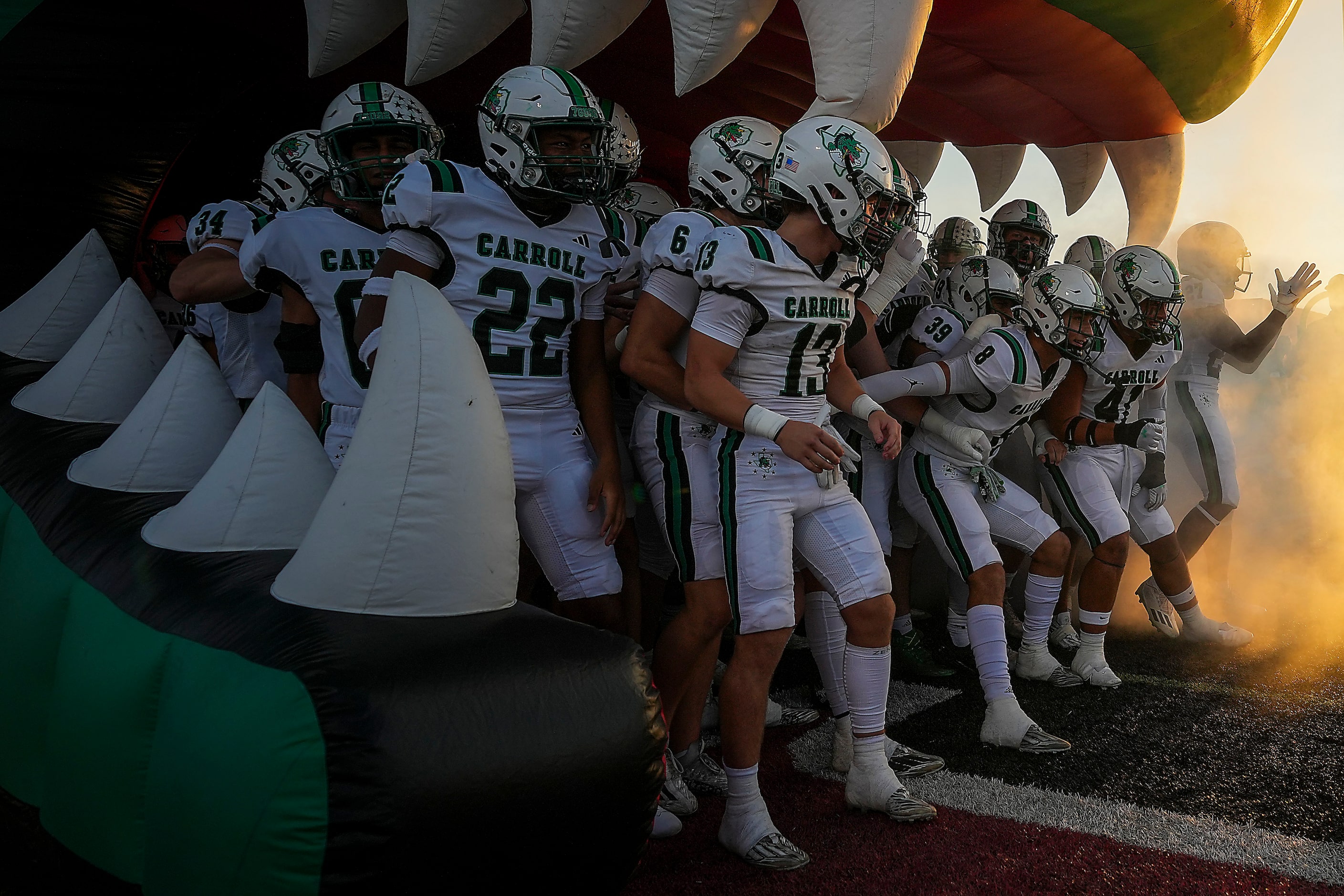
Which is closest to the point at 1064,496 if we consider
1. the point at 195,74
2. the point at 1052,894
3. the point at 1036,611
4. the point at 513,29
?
the point at 1036,611

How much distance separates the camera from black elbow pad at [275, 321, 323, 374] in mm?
2805

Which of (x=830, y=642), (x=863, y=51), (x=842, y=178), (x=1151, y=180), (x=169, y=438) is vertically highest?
(x=863, y=51)

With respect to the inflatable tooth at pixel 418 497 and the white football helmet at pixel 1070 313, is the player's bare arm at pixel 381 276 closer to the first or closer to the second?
the inflatable tooth at pixel 418 497

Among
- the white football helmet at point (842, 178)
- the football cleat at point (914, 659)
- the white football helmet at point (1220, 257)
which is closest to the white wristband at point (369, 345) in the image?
the white football helmet at point (842, 178)

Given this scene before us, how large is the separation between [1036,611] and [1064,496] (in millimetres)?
522

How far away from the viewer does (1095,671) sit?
12.8 feet

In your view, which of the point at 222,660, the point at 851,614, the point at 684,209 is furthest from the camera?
the point at 684,209

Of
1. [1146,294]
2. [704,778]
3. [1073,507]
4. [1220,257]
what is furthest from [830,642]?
[1220,257]

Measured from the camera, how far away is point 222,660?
148 cm

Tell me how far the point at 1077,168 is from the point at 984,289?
123 cm

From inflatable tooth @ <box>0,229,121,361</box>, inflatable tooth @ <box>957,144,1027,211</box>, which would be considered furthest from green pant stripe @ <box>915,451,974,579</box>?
inflatable tooth @ <box>0,229,121,361</box>

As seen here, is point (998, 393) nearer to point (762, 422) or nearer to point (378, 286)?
point (762, 422)

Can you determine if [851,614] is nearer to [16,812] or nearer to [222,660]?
[222,660]

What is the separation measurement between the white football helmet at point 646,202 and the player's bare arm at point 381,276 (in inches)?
57.7
